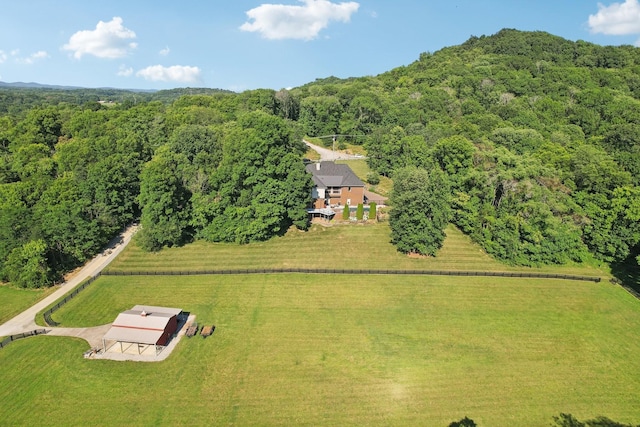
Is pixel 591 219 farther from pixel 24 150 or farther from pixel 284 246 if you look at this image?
pixel 24 150

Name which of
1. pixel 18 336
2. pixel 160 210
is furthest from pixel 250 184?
pixel 18 336

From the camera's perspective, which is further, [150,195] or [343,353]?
[150,195]

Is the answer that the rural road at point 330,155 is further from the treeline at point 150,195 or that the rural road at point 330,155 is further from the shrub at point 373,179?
the treeline at point 150,195

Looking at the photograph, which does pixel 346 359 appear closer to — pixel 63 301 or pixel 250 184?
pixel 250 184

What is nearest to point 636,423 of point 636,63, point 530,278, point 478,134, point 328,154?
point 530,278

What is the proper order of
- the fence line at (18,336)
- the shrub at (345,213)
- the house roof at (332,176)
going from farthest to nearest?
the house roof at (332,176)
the shrub at (345,213)
the fence line at (18,336)

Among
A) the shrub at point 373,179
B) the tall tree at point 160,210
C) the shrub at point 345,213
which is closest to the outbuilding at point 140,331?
the tall tree at point 160,210
